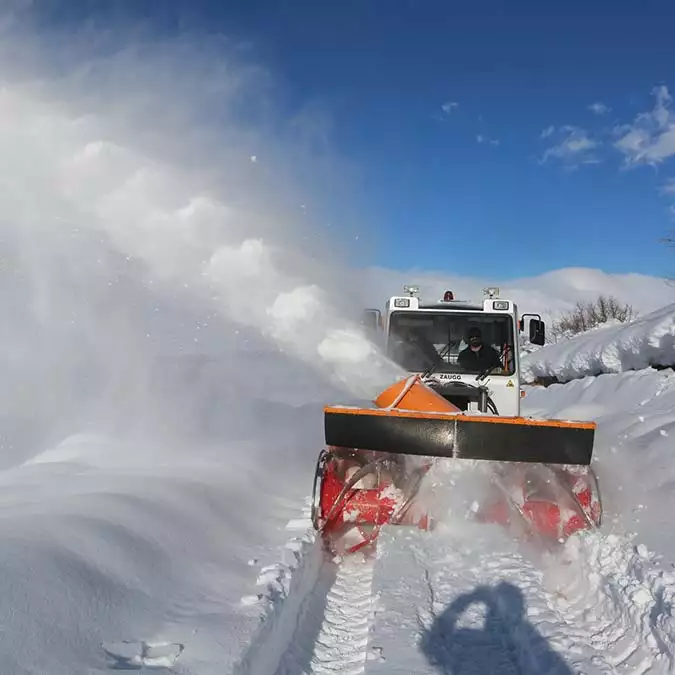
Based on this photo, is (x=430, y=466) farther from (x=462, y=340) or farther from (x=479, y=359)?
(x=462, y=340)

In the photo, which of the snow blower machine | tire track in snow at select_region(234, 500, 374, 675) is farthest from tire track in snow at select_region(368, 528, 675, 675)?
the snow blower machine

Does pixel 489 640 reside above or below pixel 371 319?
below

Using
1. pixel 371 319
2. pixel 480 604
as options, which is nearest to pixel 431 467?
pixel 480 604

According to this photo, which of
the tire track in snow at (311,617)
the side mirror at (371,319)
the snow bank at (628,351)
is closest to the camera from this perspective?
the tire track in snow at (311,617)

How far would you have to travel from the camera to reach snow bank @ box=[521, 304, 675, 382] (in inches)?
500

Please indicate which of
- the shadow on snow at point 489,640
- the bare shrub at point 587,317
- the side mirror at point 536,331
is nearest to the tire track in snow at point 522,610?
the shadow on snow at point 489,640

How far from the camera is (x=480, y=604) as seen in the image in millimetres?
3955

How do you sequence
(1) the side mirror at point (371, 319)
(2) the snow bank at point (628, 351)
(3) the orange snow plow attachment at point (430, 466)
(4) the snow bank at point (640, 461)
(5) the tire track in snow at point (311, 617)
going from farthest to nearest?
(2) the snow bank at point (628, 351)
(1) the side mirror at point (371, 319)
(3) the orange snow plow attachment at point (430, 466)
(4) the snow bank at point (640, 461)
(5) the tire track in snow at point (311, 617)

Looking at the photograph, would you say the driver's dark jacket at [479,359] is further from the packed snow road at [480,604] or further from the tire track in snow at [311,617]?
the tire track in snow at [311,617]

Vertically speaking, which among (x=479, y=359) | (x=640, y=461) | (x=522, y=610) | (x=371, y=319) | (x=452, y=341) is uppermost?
(x=371, y=319)

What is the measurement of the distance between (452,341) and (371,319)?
99cm

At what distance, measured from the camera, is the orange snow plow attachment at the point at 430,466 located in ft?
16.5

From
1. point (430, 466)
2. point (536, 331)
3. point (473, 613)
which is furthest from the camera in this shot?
point (536, 331)

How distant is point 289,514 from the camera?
5.95 meters
